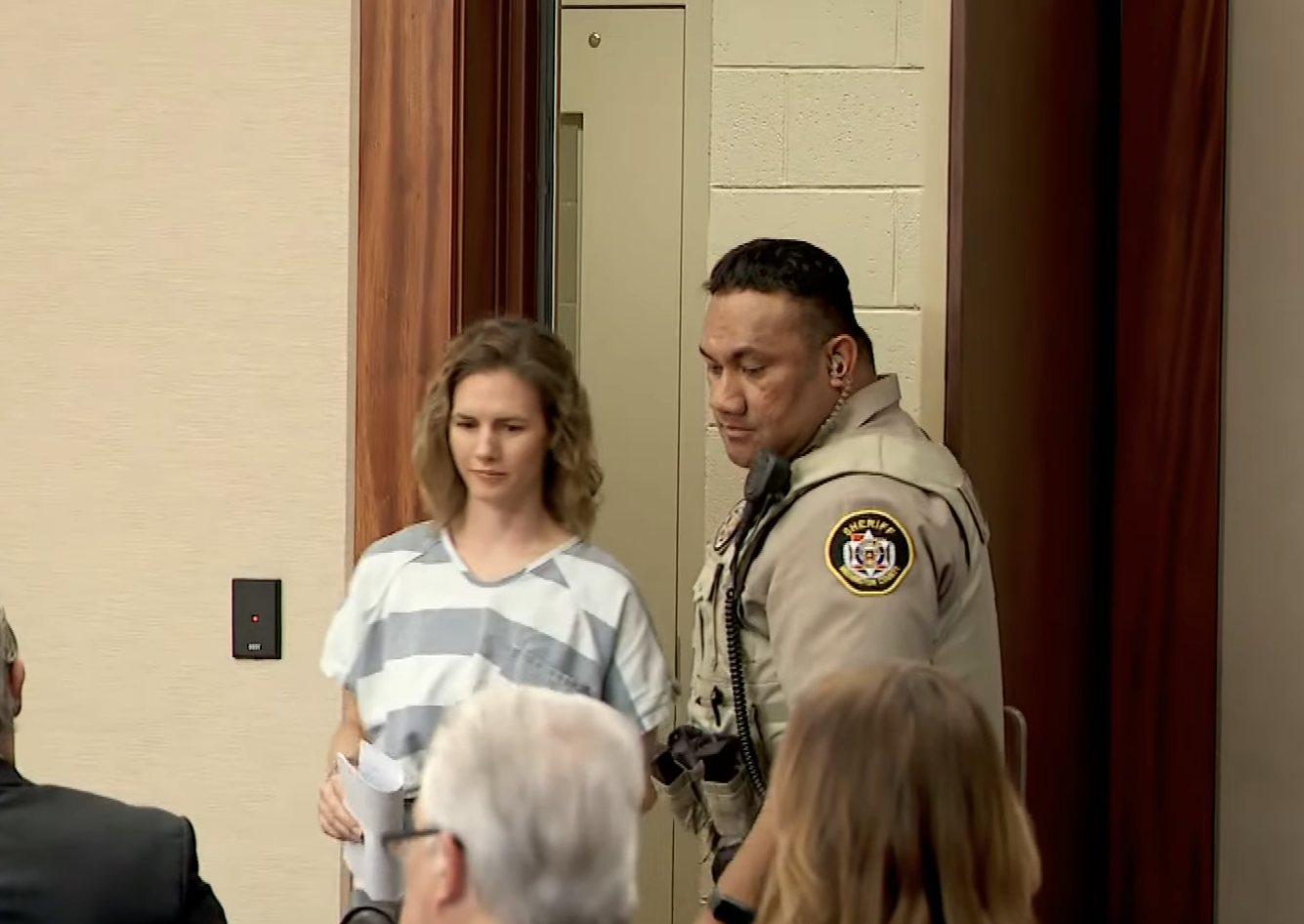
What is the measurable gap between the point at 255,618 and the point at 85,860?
925 millimetres

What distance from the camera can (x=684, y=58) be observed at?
12.5ft

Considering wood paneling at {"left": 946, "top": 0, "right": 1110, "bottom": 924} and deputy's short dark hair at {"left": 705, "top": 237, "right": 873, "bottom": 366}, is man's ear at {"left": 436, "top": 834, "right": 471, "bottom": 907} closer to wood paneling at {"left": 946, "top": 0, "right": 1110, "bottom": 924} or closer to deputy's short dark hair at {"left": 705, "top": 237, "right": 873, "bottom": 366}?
deputy's short dark hair at {"left": 705, "top": 237, "right": 873, "bottom": 366}

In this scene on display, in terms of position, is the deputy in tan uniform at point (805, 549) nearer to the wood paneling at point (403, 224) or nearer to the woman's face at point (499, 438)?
the woman's face at point (499, 438)

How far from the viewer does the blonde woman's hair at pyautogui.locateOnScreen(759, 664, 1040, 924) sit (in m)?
1.39

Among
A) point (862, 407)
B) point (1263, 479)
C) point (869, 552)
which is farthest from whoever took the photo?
point (1263, 479)

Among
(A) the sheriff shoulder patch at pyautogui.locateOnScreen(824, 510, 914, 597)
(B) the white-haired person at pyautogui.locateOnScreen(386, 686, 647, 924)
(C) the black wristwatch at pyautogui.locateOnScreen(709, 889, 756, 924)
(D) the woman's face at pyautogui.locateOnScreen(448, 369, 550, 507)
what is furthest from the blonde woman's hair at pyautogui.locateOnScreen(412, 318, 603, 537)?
(B) the white-haired person at pyautogui.locateOnScreen(386, 686, 647, 924)

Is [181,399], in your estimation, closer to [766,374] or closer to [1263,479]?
[766,374]

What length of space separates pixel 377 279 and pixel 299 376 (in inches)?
6.7

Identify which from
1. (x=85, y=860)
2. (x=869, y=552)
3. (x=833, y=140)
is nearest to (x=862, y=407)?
(x=869, y=552)

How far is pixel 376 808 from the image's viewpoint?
2016 millimetres

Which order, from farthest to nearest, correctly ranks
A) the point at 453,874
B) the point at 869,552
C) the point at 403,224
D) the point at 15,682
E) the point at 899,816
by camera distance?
1. the point at 403,224
2. the point at 869,552
3. the point at 15,682
4. the point at 899,816
5. the point at 453,874

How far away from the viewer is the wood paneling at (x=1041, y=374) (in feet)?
7.94

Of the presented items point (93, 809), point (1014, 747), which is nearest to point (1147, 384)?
point (1014, 747)

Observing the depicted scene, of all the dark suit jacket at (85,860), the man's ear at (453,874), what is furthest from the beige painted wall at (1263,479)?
the man's ear at (453,874)
